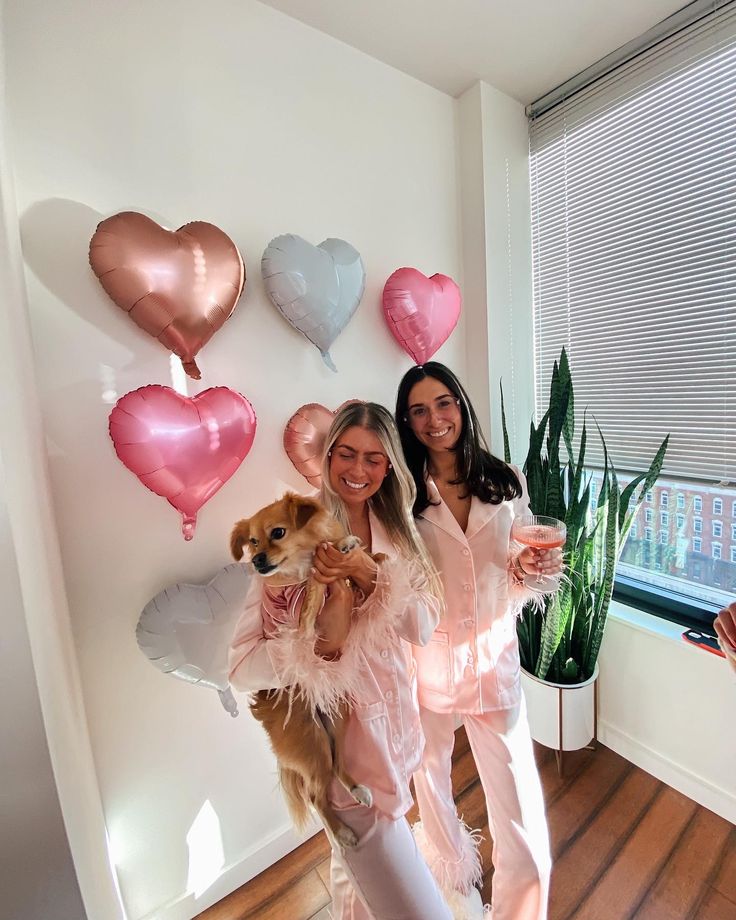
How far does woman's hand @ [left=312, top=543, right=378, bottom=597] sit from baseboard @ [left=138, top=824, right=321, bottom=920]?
116 centimetres

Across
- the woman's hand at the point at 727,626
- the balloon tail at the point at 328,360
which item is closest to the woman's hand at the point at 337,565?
the balloon tail at the point at 328,360

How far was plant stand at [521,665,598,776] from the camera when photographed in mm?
1817

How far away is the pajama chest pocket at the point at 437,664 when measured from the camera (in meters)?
1.28

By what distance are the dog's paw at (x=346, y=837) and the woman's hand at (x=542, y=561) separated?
0.80 meters

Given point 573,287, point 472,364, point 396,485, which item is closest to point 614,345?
point 573,287

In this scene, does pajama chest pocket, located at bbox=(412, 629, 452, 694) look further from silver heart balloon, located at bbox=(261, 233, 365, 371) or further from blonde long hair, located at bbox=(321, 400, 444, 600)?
silver heart balloon, located at bbox=(261, 233, 365, 371)

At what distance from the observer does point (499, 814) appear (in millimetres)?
1248

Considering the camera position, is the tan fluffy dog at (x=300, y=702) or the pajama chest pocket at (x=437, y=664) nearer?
the tan fluffy dog at (x=300, y=702)

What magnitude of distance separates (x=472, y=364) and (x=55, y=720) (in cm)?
196

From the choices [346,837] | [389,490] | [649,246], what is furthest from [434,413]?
[649,246]

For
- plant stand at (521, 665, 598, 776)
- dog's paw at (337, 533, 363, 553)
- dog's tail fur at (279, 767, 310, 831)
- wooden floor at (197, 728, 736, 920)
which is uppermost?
dog's paw at (337, 533, 363, 553)

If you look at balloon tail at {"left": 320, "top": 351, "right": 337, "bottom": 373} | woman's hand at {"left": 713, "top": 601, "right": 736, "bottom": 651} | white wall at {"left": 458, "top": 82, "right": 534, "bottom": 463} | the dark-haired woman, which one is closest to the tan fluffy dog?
the dark-haired woman

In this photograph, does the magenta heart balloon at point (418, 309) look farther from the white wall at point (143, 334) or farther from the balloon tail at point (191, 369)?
the balloon tail at point (191, 369)

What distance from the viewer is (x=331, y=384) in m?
1.64
